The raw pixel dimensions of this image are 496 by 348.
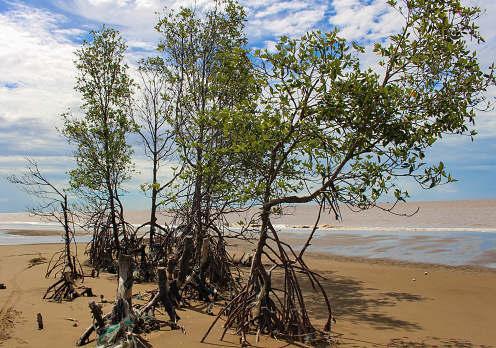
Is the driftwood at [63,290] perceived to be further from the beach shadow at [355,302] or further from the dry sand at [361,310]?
the beach shadow at [355,302]

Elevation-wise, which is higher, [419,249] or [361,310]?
[419,249]

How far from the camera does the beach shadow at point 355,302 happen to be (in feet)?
24.1

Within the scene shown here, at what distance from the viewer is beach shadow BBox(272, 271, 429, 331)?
24.1 ft

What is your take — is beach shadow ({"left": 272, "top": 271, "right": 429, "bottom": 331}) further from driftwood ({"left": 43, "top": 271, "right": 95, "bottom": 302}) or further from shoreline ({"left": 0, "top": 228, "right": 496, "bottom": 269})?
shoreline ({"left": 0, "top": 228, "right": 496, "bottom": 269})

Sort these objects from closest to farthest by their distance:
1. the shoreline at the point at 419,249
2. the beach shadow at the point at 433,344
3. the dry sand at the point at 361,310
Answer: the dry sand at the point at 361,310 < the beach shadow at the point at 433,344 < the shoreline at the point at 419,249

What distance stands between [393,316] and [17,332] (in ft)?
21.4

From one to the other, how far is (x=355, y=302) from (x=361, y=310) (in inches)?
27.6

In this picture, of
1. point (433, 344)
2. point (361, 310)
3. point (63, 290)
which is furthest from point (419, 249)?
point (63, 290)

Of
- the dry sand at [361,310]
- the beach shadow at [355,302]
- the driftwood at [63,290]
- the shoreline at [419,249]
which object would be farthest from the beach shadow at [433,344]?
the shoreline at [419,249]

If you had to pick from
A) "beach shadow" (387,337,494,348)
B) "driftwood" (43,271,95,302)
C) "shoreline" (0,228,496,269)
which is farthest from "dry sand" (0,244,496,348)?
"shoreline" (0,228,496,269)

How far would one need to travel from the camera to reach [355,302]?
8.86 m

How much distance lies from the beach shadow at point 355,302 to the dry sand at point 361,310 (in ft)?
0.06

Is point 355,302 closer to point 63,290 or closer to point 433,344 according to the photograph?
point 433,344

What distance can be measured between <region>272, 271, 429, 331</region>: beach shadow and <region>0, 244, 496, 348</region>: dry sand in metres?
0.02
